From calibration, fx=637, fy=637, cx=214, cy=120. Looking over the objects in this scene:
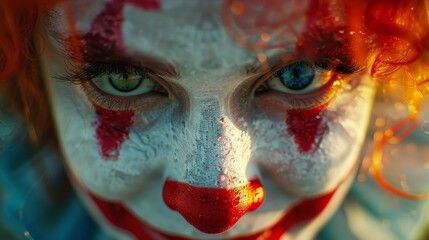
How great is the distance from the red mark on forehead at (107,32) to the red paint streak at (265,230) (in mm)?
292

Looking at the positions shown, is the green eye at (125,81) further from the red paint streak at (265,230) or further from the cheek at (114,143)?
the red paint streak at (265,230)

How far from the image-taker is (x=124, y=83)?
76 centimetres

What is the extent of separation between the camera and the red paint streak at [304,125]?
2.56 feet

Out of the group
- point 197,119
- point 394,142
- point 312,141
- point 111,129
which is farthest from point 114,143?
point 394,142

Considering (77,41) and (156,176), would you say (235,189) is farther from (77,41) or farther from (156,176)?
(77,41)

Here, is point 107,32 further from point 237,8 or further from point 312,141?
point 312,141

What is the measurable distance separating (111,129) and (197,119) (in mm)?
142

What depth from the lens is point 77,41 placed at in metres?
0.67

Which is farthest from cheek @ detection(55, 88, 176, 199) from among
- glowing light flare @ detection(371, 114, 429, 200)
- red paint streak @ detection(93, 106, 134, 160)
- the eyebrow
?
glowing light flare @ detection(371, 114, 429, 200)

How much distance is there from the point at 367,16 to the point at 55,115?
0.46m

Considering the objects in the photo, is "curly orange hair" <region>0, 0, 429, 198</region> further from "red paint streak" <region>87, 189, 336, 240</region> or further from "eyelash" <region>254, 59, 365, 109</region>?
"red paint streak" <region>87, 189, 336, 240</region>

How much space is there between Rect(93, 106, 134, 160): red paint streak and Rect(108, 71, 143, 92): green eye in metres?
0.04

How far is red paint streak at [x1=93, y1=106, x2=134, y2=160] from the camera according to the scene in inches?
31.0

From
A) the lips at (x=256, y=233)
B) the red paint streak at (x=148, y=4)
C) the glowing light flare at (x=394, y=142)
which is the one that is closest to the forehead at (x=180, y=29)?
the red paint streak at (x=148, y=4)
